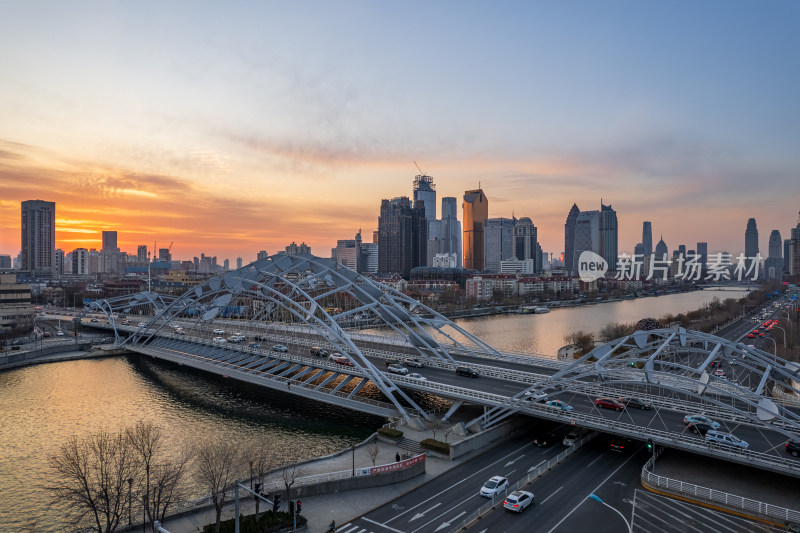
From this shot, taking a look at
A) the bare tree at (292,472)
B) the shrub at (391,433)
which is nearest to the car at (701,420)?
the shrub at (391,433)

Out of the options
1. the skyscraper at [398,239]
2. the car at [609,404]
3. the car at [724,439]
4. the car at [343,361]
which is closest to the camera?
the car at [724,439]

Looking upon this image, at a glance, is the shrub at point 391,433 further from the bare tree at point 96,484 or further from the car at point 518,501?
the bare tree at point 96,484

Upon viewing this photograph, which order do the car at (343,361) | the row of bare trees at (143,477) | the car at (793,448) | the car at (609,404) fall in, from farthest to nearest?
the car at (343,361), the car at (609,404), the car at (793,448), the row of bare trees at (143,477)

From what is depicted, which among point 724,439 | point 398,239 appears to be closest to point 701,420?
point 724,439

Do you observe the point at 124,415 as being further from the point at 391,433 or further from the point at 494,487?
the point at 494,487

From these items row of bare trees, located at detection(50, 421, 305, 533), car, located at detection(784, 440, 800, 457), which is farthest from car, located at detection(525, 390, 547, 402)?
row of bare trees, located at detection(50, 421, 305, 533)

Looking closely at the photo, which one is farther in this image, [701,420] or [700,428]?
[701,420]
